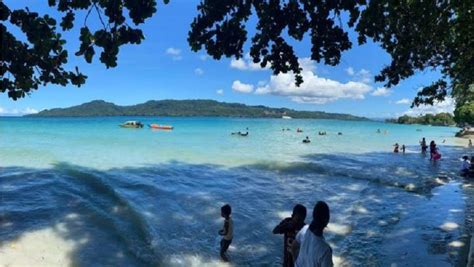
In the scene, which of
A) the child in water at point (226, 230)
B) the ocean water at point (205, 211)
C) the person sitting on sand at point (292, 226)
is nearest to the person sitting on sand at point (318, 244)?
the person sitting on sand at point (292, 226)

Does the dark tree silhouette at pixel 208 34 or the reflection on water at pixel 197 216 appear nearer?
the dark tree silhouette at pixel 208 34

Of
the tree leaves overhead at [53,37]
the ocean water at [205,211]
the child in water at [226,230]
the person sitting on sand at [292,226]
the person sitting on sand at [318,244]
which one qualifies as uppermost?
the tree leaves overhead at [53,37]

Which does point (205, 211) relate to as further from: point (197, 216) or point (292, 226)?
point (292, 226)

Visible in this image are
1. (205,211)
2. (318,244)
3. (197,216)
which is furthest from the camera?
(205,211)

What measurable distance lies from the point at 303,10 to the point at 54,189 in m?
15.8

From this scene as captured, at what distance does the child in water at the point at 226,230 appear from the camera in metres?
9.43

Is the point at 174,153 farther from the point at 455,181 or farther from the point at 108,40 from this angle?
the point at 108,40

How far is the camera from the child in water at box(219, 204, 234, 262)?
943 centimetres

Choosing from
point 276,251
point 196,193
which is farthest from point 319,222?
point 196,193

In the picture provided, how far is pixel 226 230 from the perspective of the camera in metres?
9.88

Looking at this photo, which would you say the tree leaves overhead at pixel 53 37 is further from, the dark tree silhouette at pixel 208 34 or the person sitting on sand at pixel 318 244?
the person sitting on sand at pixel 318 244

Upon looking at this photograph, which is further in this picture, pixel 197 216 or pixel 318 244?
pixel 197 216

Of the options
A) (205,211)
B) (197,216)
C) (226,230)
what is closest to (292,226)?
(226,230)

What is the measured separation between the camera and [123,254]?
35.4 feet
